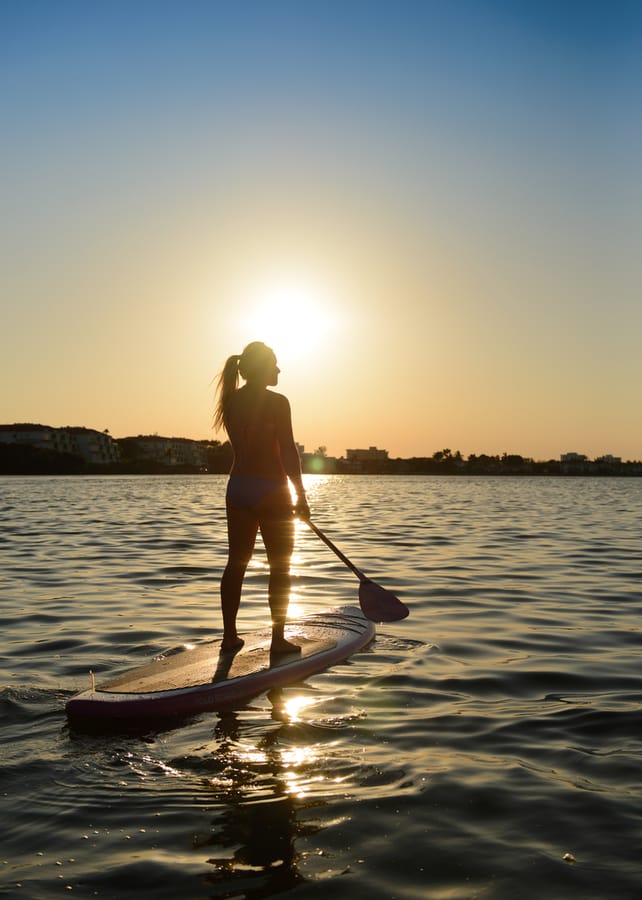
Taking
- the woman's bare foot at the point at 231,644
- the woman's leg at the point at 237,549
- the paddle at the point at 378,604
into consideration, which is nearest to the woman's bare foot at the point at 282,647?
the woman's bare foot at the point at 231,644

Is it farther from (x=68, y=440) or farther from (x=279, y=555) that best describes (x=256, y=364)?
(x=68, y=440)

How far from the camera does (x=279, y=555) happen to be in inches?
239

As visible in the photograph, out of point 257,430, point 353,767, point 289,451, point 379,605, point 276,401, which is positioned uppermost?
point 276,401

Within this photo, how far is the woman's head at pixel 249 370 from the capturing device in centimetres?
611

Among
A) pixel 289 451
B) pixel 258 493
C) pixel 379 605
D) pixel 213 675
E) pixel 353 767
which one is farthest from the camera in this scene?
pixel 379 605

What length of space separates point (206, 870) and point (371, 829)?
27.8 inches

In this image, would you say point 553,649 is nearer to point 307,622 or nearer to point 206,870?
point 307,622

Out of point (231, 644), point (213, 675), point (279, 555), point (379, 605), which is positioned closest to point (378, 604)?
point (379, 605)

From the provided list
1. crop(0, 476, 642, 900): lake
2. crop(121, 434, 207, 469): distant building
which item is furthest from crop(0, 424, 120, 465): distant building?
crop(0, 476, 642, 900): lake

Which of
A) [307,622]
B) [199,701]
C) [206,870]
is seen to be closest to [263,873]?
[206,870]

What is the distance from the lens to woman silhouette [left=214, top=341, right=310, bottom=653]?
6059 mm

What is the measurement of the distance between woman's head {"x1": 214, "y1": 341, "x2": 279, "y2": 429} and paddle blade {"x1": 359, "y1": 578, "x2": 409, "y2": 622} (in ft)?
6.08

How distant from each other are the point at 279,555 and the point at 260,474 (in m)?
0.61

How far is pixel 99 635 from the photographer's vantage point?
7.53 metres
